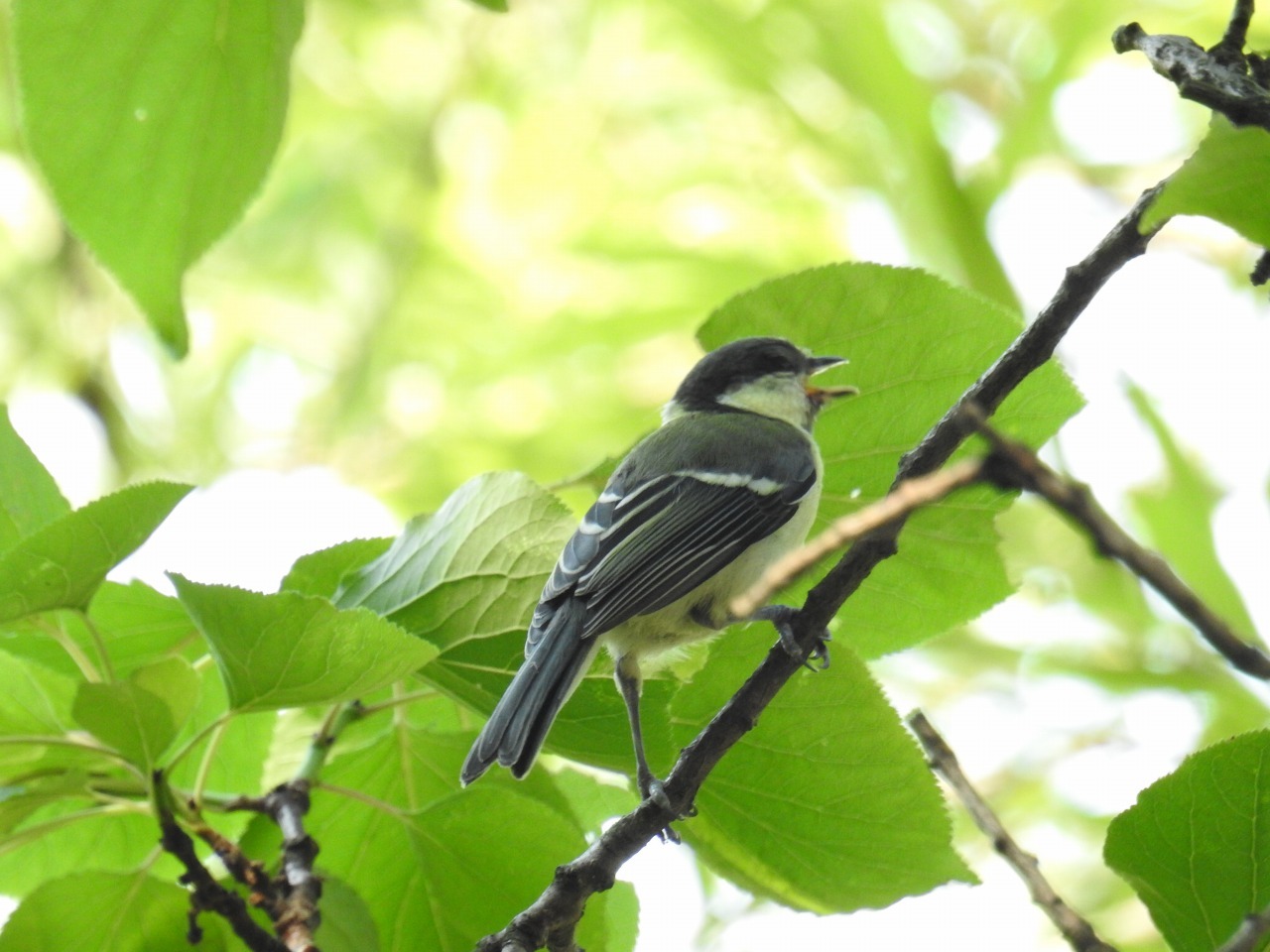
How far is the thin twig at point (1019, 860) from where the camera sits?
0.76 meters

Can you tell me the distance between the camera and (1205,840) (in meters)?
1.00

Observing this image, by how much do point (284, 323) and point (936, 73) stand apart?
5.42 feet

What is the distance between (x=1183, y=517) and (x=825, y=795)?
1166mm

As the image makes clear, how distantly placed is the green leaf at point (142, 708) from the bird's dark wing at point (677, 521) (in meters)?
0.43

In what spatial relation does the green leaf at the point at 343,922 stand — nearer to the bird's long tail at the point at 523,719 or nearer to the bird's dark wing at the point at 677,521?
the bird's long tail at the point at 523,719

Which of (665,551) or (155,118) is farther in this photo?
(665,551)

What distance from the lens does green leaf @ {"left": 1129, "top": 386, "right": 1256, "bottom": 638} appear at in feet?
6.90

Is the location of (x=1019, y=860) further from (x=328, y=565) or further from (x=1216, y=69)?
(x=328, y=565)

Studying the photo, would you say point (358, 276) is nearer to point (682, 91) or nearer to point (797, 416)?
point (682, 91)

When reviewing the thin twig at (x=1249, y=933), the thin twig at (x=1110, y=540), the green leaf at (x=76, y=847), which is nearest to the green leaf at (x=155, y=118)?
the green leaf at (x=76, y=847)

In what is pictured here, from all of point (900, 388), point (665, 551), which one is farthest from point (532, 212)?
point (900, 388)

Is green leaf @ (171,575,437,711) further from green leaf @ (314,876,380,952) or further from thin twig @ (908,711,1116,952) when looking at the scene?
thin twig @ (908,711,1116,952)

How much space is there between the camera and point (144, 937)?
1.29 meters

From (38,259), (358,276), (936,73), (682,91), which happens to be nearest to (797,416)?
(936,73)
